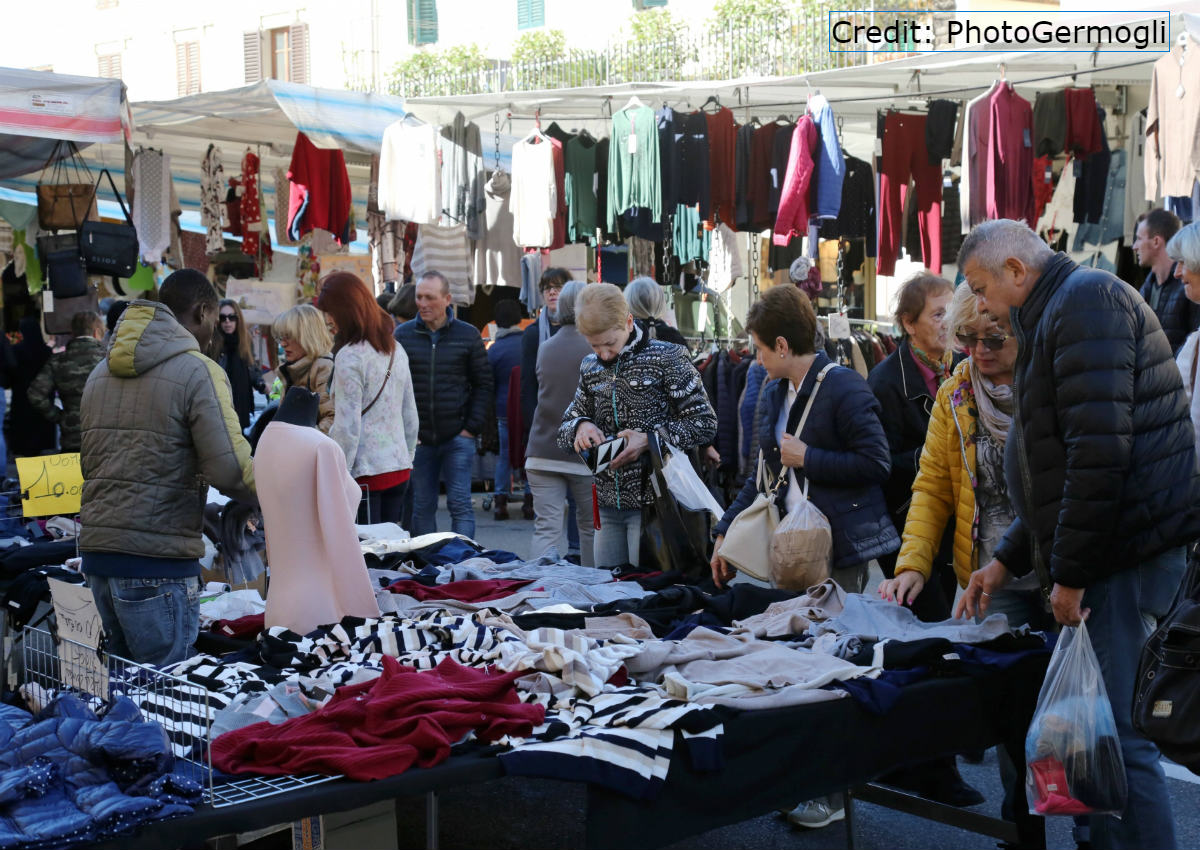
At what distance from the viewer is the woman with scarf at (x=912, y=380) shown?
4559 mm

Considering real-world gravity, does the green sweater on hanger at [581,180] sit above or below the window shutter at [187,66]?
below

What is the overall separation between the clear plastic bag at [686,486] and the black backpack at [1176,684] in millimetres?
2213

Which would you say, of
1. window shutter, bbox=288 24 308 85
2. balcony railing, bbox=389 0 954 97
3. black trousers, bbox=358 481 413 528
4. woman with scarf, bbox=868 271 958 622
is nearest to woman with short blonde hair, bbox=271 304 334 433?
black trousers, bbox=358 481 413 528

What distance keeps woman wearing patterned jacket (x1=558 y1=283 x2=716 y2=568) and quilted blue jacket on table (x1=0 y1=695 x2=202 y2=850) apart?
2798mm

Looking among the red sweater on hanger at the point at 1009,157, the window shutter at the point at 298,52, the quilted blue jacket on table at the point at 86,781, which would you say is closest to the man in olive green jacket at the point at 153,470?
the quilted blue jacket on table at the point at 86,781

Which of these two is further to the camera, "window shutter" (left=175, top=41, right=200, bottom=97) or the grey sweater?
"window shutter" (left=175, top=41, right=200, bottom=97)

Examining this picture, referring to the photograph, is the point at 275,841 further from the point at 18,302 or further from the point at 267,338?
the point at 267,338

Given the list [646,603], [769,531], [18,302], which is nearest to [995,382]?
[769,531]

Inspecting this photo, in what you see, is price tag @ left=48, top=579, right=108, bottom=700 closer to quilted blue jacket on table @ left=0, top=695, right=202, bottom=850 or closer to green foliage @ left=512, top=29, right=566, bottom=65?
quilted blue jacket on table @ left=0, top=695, right=202, bottom=850

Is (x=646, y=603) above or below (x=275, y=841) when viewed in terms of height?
above

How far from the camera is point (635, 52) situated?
23.8 meters

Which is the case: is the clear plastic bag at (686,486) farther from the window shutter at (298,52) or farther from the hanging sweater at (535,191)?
the window shutter at (298,52)

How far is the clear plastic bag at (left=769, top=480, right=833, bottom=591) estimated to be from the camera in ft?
13.1

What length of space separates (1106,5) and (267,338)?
8.57m
